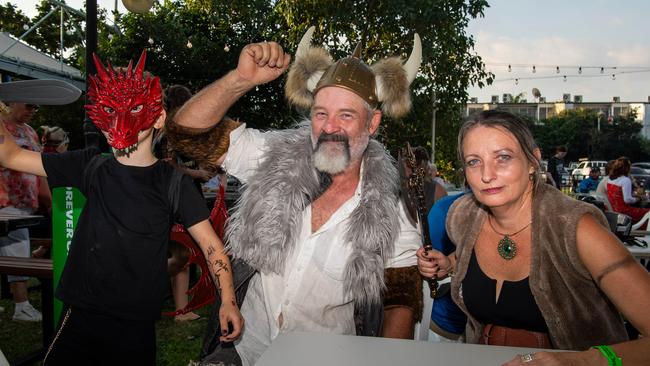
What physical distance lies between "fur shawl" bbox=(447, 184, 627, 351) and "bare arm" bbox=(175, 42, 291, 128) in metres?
1.29

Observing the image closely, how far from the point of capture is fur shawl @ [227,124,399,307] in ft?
7.61

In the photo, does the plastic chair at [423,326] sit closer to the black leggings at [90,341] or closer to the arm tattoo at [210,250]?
the arm tattoo at [210,250]

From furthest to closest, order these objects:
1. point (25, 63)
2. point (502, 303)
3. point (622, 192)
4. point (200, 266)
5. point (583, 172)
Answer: point (583, 172), point (25, 63), point (622, 192), point (200, 266), point (502, 303)

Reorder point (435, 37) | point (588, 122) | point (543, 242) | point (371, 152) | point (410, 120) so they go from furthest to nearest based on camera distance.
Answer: point (588, 122)
point (410, 120)
point (435, 37)
point (371, 152)
point (543, 242)

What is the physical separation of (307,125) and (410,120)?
718 centimetres

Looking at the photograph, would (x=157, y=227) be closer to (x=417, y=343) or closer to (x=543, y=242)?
(x=417, y=343)

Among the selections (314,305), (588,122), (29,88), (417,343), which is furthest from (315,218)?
(588,122)

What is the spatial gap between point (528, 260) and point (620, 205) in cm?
785

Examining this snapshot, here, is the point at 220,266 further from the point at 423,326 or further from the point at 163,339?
the point at 163,339

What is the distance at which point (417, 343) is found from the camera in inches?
64.4

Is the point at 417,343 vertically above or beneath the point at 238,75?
beneath

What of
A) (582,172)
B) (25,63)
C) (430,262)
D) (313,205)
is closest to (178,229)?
(313,205)

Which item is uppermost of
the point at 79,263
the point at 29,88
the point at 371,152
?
the point at 29,88

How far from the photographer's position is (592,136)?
56.9m
